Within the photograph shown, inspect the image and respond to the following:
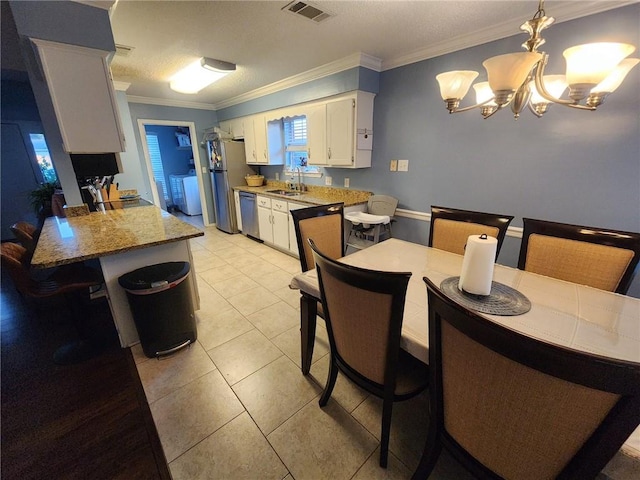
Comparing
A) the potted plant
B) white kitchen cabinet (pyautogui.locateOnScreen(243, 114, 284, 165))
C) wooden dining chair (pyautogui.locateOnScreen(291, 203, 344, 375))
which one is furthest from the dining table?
the potted plant

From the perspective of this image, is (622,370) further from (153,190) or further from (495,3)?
(153,190)

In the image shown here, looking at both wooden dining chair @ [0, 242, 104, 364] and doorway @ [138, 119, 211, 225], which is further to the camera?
doorway @ [138, 119, 211, 225]

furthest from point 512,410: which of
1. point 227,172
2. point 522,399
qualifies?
point 227,172

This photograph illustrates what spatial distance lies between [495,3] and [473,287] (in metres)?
2.01

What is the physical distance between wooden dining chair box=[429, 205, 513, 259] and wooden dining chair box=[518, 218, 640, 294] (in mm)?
159

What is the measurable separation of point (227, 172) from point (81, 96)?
9.20 feet

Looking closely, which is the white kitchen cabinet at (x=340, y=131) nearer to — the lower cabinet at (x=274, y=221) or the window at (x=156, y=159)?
the lower cabinet at (x=274, y=221)

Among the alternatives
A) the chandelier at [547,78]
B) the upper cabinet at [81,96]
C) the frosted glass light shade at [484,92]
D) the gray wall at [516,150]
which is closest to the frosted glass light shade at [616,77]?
the chandelier at [547,78]

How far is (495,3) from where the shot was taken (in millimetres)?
1806

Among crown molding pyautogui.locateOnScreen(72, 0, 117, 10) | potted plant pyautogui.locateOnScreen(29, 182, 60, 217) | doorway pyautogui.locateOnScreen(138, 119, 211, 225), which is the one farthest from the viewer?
doorway pyautogui.locateOnScreen(138, 119, 211, 225)

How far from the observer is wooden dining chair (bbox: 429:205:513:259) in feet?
5.85

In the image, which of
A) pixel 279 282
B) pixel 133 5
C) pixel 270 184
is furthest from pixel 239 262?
pixel 133 5

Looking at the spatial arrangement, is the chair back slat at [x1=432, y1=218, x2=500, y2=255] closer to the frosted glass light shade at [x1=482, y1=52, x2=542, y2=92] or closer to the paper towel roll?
the paper towel roll

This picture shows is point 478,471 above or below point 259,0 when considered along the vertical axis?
below
